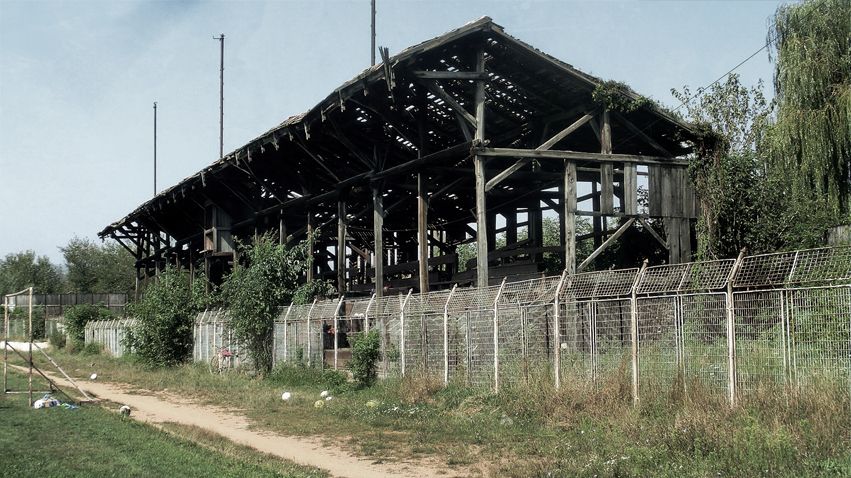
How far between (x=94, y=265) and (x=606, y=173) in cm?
9464

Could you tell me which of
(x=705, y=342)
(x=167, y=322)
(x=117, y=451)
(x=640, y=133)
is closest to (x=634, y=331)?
(x=705, y=342)

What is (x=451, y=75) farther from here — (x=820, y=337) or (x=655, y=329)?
(x=820, y=337)

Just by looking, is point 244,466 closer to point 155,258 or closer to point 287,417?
point 287,417

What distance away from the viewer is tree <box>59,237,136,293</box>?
103438 mm

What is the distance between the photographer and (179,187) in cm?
3703

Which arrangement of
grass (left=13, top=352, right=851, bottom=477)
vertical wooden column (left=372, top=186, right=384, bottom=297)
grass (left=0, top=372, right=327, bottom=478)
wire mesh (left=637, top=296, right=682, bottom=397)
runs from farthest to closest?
vertical wooden column (left=372, top=186, right=384, bottom=297), wire mesh (left=637, top=296, right=682, bottom=397), grass (left=0, top=372, right=327, bottom=478), grass (left=13, top=352, right=851, bottom=477)

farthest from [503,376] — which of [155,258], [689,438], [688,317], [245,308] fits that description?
[155,258]

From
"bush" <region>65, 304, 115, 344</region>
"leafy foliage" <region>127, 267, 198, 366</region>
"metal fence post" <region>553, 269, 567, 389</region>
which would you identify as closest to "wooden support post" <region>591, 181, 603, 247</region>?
"metal fence post" <region>553, 269, 567, 389</region>

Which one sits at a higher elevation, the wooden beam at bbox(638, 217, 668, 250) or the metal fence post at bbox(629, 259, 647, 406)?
the wooden beam at bbox(638, 217, 668, 250)

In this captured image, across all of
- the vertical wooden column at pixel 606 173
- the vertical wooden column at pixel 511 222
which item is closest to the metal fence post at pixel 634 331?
the vertical wooden column at pixel 606 173

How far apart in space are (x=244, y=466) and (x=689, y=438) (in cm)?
598

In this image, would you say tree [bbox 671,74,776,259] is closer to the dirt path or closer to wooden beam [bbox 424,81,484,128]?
wooden beam [bbox 424,81,484,128]

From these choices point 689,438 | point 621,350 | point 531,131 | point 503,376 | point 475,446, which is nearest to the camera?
point 689,438

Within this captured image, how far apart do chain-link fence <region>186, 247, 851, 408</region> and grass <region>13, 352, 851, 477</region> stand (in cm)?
32
